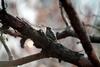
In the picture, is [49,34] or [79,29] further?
[49,34]

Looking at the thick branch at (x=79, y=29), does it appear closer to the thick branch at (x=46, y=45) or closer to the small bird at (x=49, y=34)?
the thick branch at (x=46, y=45)

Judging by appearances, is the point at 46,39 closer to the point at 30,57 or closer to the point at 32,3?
the point at 30,57

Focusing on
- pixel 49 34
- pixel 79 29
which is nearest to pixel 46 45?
pixel 49 34

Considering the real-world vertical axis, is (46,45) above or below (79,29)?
below

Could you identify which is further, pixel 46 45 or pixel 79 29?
pixel 46 45

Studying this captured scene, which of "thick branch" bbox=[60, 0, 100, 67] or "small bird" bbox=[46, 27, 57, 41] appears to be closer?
"thick branch" bbox=[60, 0, 100, 67]

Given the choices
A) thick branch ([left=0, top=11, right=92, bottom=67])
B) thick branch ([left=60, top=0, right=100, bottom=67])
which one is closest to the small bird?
thick branch ([left=0, top=11, right=92, bottom=67])

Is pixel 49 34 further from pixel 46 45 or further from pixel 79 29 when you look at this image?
pixel 79 29

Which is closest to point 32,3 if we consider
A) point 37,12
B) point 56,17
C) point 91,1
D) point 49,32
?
point 37,12

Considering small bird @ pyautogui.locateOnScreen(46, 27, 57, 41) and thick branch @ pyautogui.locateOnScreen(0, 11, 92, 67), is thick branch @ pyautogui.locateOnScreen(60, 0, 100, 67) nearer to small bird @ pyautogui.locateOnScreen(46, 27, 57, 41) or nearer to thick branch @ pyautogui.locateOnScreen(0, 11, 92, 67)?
thick branch @ pyautogui.locateOnScreen(0, 11, 92, 67)
